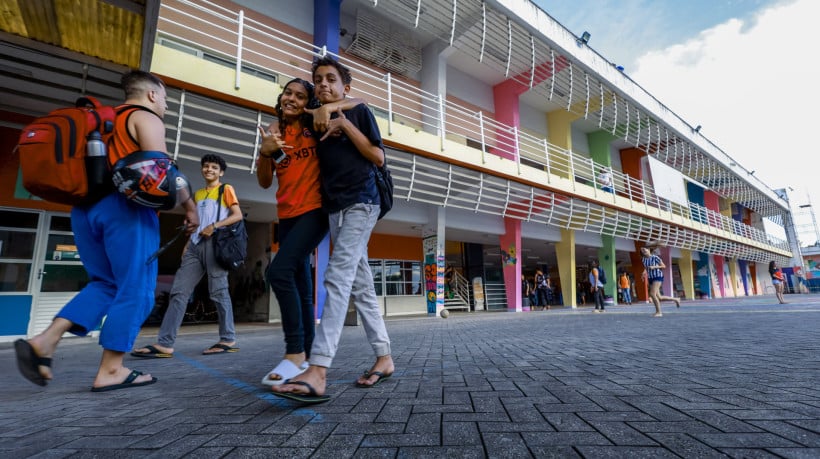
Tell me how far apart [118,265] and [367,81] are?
10961 millimetres

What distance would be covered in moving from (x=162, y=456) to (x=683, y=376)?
8.48ft

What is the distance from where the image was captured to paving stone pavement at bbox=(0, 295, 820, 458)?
119 centimetres

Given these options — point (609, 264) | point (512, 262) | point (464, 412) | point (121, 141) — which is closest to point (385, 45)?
point (512, 262)

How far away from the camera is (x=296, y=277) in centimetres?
228

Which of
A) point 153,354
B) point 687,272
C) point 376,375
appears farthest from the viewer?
point 687,272

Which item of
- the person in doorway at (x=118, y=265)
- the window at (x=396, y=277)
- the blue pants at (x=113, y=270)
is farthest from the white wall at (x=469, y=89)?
the blue pants at (x=113, y=270)

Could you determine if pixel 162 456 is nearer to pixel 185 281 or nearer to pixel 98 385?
pixel 98 385

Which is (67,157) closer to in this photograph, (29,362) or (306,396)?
(29,362)

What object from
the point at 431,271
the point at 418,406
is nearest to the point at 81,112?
the point at 418,406

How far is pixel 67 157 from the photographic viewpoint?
2.10 meters

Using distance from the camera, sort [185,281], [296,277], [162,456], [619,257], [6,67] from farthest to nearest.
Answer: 1. [619,257]
2. [6,67]
3. [185,281]
4. [296,277]
5. [162,456]

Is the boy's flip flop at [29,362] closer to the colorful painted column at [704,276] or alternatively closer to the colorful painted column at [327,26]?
the colorful painted column at [327,26]

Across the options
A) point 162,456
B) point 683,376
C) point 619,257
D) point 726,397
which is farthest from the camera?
point 619,257

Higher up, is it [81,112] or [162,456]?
[81,112]
